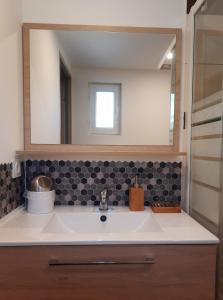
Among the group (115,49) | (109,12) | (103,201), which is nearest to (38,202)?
(103,201)

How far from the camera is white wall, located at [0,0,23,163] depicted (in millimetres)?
1114

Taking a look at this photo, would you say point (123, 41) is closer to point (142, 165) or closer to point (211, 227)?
point (142, 165)

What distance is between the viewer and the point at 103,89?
54.8 inches

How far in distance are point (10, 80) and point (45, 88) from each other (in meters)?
0.22

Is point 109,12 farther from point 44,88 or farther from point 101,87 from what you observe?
point 44,88

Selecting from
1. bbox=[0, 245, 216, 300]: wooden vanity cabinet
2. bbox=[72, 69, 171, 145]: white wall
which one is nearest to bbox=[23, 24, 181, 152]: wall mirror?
bbox=[72, 69, 171, 145]: white wall

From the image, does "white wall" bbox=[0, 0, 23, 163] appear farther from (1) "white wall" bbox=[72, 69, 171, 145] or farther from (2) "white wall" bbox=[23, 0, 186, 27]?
(1) "white wall" bbox=[72, 69, 171, 145]

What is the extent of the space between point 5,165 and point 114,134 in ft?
2.05

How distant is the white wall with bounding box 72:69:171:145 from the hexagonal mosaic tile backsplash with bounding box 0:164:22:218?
409 mm

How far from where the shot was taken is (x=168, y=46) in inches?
55.1

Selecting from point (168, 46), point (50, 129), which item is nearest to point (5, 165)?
point (50, 129)

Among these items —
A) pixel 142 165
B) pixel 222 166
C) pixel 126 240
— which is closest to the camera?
pixel 126 240

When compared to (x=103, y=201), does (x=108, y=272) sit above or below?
below

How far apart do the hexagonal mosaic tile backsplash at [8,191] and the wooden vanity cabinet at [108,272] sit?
292 millimetres
